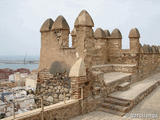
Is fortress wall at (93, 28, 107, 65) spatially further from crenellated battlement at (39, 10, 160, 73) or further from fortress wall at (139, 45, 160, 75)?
crenellated battlement at (39, 10, 160, 73)

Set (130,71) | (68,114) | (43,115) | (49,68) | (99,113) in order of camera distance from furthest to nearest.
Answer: (130,71) < (49,68) < (99,113) < (68,114) < (43,115)

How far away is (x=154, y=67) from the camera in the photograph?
15.3 m

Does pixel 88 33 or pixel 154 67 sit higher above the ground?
pixel 88 33

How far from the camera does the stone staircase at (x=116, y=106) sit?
19.8ft

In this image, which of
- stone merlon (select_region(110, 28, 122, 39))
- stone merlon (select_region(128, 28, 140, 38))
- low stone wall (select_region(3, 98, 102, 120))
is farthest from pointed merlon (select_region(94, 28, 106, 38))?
low stone wall (select_region(3, 98, 102, 120))

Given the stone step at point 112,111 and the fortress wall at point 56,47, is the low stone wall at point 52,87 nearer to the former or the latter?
the fortress wall at point 56,47

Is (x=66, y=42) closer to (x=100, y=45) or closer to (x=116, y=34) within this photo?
(x=100, y=45)

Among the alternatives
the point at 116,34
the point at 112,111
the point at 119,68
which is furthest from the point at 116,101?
the point at 116,34

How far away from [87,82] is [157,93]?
493 cm

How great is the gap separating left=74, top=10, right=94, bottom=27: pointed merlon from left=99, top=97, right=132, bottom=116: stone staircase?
10.1 ft

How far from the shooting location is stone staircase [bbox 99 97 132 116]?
19.8 feet

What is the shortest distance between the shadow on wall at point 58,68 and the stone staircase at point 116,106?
2.00m

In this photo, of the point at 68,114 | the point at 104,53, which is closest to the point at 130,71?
the point at 104,53

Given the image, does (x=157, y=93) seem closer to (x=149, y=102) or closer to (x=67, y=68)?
(x=149, y=102)
